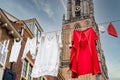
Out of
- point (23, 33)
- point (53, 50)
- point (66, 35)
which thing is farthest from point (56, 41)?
point (66, 35)

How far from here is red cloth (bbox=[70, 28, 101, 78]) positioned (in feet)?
32.4

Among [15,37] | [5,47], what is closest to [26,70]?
[15,37]

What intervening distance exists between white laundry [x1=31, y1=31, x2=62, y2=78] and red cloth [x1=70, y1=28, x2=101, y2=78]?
1177 mm

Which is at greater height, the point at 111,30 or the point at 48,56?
the point at 111,30

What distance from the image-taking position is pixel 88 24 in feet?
198

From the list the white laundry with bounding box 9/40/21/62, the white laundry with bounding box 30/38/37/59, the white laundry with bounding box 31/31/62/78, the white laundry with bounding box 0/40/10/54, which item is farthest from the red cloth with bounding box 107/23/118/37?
the white laundry with bounding box 0/40/10/54

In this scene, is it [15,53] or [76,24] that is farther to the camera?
[76,24]

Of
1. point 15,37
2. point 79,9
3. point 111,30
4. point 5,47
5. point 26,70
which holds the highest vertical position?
point 79,9

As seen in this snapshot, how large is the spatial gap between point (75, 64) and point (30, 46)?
10.6ft

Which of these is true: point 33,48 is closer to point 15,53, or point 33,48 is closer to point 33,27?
point 15,53

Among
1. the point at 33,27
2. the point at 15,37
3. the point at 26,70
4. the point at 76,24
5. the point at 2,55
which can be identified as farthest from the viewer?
the point at 76,24

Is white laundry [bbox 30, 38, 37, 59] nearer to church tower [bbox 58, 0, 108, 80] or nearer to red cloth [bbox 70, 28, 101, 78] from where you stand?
red cloth [bbox 70, 28, 101, 78]

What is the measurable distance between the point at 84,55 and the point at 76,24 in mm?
52015

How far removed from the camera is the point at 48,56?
11.7 meters
